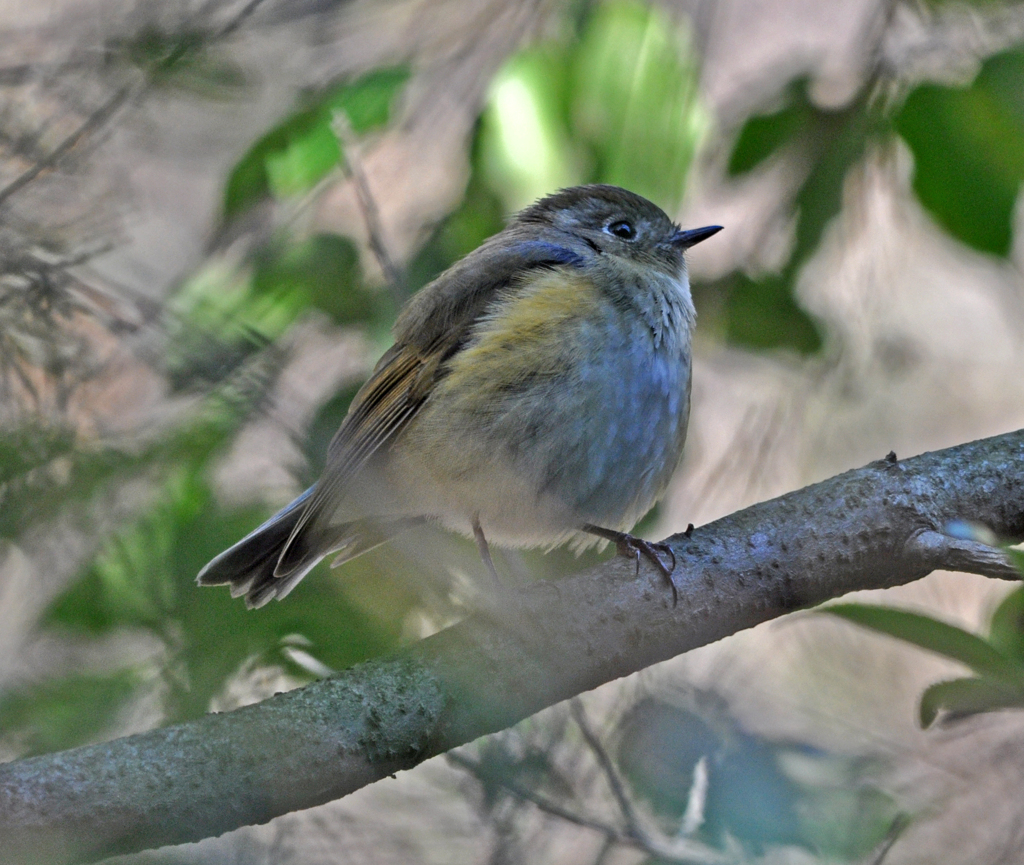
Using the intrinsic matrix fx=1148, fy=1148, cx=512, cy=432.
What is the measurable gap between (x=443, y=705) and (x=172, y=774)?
0.57 metres

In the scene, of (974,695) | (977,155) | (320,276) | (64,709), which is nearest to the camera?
(974,695)

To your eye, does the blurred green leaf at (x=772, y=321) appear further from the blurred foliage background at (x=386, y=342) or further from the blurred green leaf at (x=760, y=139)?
the blurred green leaf at (x=760, y=139)

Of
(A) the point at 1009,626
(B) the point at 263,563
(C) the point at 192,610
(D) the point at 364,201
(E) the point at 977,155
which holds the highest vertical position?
(E) the point at 977,155

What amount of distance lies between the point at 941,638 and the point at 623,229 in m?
2.65

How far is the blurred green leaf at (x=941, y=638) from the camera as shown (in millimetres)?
1660

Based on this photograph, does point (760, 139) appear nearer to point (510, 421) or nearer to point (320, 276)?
point (510, 421)

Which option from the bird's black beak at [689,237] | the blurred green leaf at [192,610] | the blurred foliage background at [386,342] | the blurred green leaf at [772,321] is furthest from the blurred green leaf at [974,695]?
the bird's black beak at [689,237]

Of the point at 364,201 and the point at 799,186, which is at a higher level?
the point at 799,186

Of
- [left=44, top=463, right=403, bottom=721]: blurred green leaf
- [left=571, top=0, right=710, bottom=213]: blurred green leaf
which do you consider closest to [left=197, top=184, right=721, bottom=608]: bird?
[left=44, top=463, right=403, bottom=721]: blurred green leaf

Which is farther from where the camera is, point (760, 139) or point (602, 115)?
point (760, 139)

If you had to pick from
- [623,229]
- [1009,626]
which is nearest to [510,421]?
[623,229]

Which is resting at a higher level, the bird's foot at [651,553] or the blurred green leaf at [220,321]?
the blurred green leaf at [220,321]

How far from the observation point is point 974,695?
1658mm

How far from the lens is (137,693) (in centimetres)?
248
